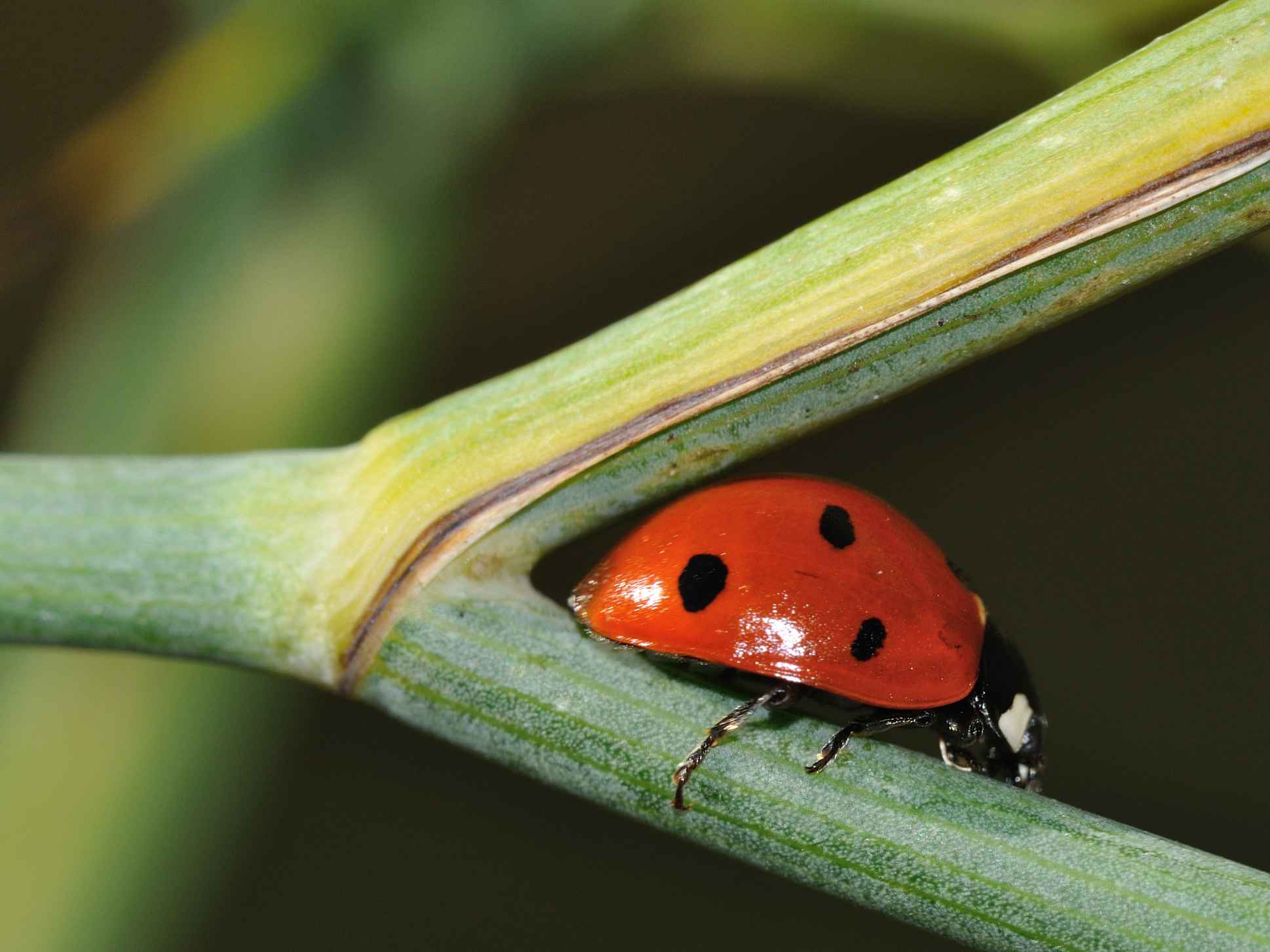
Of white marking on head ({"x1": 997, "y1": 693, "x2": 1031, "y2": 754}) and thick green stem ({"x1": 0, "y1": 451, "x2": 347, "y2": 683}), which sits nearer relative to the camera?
thick green stem ({"x1": 0, "y1": 451, "x2": 347, "y2": 683})

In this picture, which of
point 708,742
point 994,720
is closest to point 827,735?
point 708,742

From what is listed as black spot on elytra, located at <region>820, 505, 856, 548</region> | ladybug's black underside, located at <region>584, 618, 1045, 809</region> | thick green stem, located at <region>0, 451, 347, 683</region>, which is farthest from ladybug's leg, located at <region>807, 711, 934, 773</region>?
thick green stem, located at <region>0, 451, 347, 683</region>

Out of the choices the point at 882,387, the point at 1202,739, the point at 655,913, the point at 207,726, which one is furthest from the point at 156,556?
the point at 1202,739

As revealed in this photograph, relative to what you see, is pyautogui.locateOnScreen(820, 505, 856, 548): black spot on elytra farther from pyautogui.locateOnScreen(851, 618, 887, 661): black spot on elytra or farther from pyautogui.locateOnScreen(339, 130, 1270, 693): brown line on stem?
pyautogui.locateOnScreen(339, 130, 1270, 693): brown line on stem

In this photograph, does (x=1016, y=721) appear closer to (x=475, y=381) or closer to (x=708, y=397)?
(x=708, y=397)

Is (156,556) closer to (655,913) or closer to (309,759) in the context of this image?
(309,759)

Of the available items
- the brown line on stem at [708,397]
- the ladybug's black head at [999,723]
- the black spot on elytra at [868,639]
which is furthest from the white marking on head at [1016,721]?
the brown line on stem at [708,397]

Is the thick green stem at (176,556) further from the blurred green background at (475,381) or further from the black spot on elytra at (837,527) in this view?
the blurred green background at (475,381)
